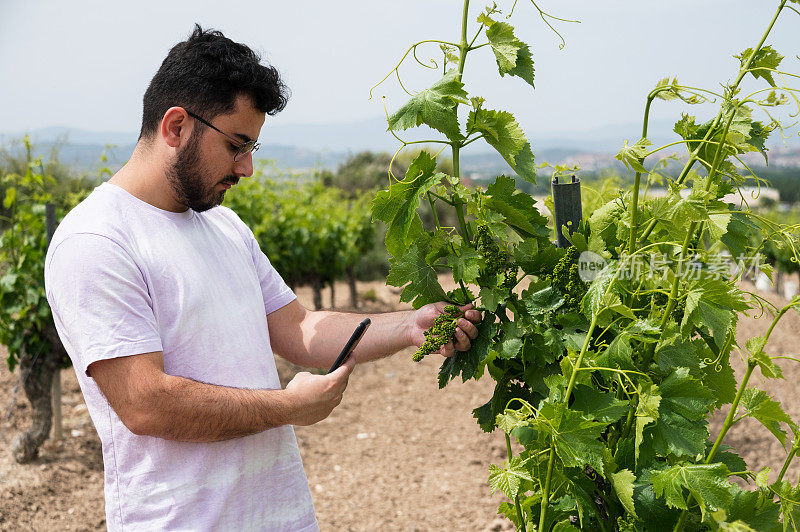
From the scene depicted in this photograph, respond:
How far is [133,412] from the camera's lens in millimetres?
1614

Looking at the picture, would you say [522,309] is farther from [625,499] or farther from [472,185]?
[625,499]

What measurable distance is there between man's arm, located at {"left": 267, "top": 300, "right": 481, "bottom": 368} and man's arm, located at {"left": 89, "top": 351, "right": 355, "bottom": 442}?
0.37m

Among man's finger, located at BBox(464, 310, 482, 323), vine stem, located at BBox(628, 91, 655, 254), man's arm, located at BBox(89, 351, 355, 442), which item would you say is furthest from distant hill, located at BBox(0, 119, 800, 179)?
man's arm, located at BBox(89, 351, 355, 442)

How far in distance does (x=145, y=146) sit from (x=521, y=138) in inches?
42.0

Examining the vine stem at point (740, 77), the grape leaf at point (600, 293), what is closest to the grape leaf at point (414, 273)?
the grape leaf at point (600, 293)

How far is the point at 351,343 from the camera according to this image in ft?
6.11

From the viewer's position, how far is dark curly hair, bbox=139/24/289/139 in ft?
6.27

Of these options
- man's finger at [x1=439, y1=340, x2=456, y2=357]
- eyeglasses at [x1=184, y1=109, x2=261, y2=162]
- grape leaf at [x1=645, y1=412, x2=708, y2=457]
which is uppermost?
eyeglasses at [x1=184, y1=109, x2=261, y2=162]

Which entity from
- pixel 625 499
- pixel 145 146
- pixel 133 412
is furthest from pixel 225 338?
pixel 625 499

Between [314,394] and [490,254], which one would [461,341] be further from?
[314,394]

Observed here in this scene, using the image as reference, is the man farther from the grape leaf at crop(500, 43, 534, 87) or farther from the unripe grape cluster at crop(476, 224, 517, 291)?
the grape leaf at crop(500, 43, 534, 87)

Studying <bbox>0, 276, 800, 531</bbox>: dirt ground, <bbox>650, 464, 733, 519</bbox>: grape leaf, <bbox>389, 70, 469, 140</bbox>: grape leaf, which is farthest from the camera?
<bbox>0, 276, 800, 531</bbox>: dirt ground

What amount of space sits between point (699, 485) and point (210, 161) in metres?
1.45

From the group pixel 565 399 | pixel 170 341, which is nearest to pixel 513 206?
pixel 565 399
